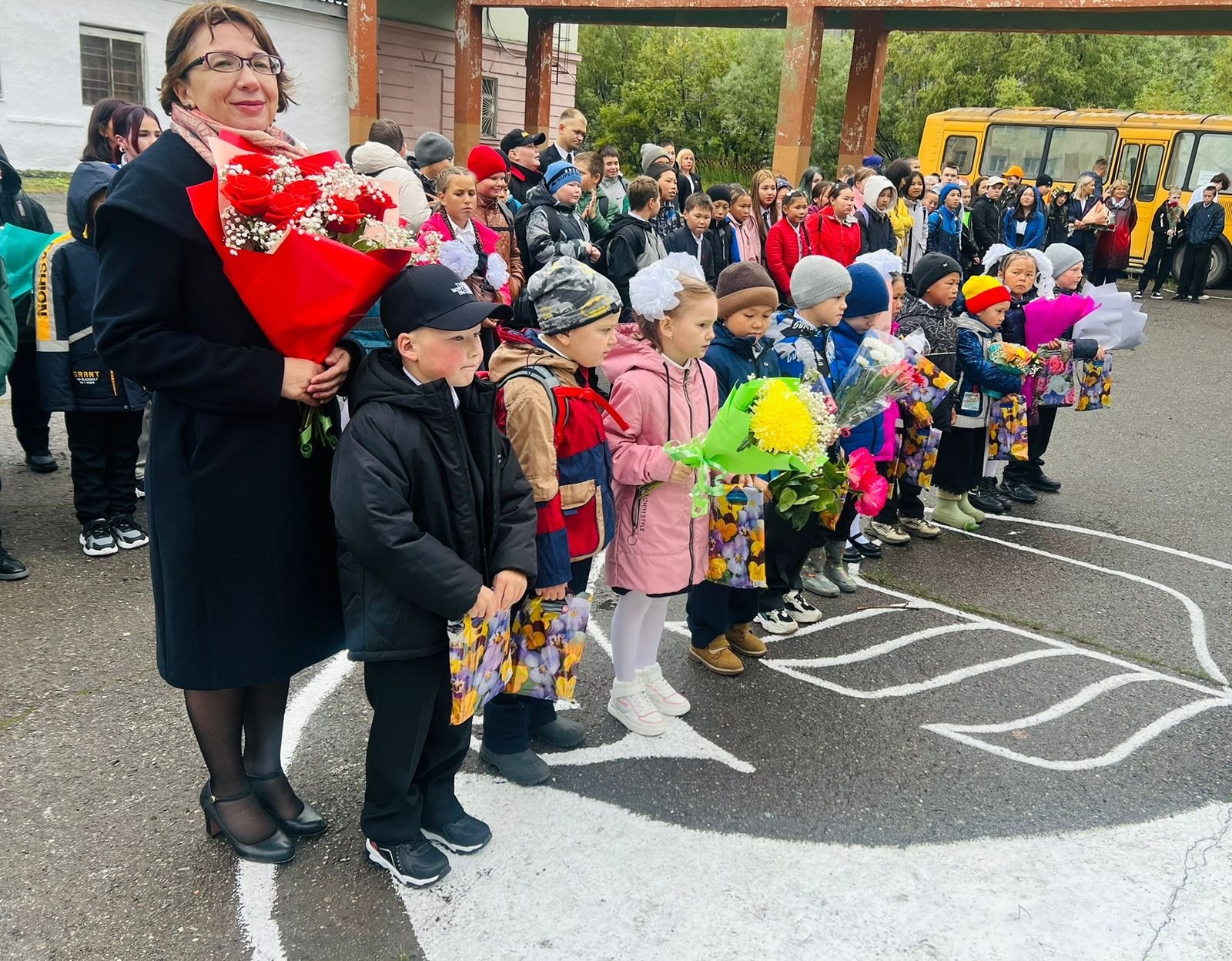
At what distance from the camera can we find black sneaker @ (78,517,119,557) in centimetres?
464

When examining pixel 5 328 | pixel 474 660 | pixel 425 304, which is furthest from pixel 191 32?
pixel 5 328

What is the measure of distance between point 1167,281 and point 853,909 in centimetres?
1989

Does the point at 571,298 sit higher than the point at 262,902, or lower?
higher

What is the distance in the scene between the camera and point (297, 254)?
2.10 metres

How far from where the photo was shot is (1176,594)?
5.12 m

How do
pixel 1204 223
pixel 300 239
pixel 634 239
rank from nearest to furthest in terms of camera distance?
pixel 300 239 → pixel 634 239 → pixel 1204 223

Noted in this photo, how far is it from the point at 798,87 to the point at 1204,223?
7.33 meters

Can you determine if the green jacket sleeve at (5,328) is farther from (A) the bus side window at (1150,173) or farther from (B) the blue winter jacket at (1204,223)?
(A) the bus side window at (1150,173)

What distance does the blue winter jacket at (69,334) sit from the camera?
450 centimetres

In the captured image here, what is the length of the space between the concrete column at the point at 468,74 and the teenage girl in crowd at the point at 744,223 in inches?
436

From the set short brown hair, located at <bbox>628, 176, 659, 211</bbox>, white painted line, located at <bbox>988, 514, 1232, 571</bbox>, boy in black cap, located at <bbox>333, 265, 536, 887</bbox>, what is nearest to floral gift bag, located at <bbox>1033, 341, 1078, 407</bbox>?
white painted line, located at <bbox>988, 514, 1232, 571</bbox>

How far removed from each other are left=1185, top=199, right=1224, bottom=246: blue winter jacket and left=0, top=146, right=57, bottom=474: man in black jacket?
17.3 m

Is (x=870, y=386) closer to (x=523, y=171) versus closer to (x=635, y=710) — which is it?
(x=635, y=710)

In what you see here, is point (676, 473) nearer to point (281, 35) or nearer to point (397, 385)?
point (397, 385)
